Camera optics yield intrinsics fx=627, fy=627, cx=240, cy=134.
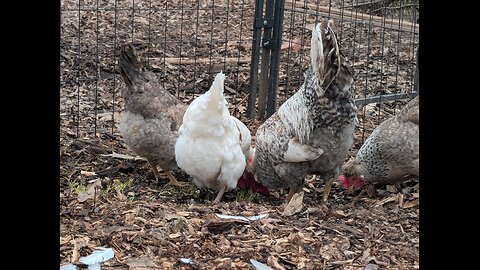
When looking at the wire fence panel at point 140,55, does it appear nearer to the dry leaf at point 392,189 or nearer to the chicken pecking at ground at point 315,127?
the chicken pecking at ground at point 315,127

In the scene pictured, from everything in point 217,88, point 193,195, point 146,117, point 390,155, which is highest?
point 217,88

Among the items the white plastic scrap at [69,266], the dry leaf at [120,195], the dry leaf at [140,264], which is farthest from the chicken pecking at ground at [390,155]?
the white plastic scrap at [69,266]

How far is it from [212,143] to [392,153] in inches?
61.0

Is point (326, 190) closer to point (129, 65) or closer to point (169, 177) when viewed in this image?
point (169, 177)

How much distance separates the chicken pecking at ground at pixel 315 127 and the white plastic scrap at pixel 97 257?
6.81 ft

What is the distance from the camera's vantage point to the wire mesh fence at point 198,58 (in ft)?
23.7

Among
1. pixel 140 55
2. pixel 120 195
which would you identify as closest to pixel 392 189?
pixel 120 195

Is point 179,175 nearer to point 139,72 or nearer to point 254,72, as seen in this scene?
point 139,72

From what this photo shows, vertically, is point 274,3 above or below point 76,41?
above

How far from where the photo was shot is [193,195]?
18.4 ft

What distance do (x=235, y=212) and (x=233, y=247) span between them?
0.82 metres

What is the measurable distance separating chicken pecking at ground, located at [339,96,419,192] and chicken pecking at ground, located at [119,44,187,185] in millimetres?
1588

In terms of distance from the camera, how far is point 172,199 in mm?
5336
